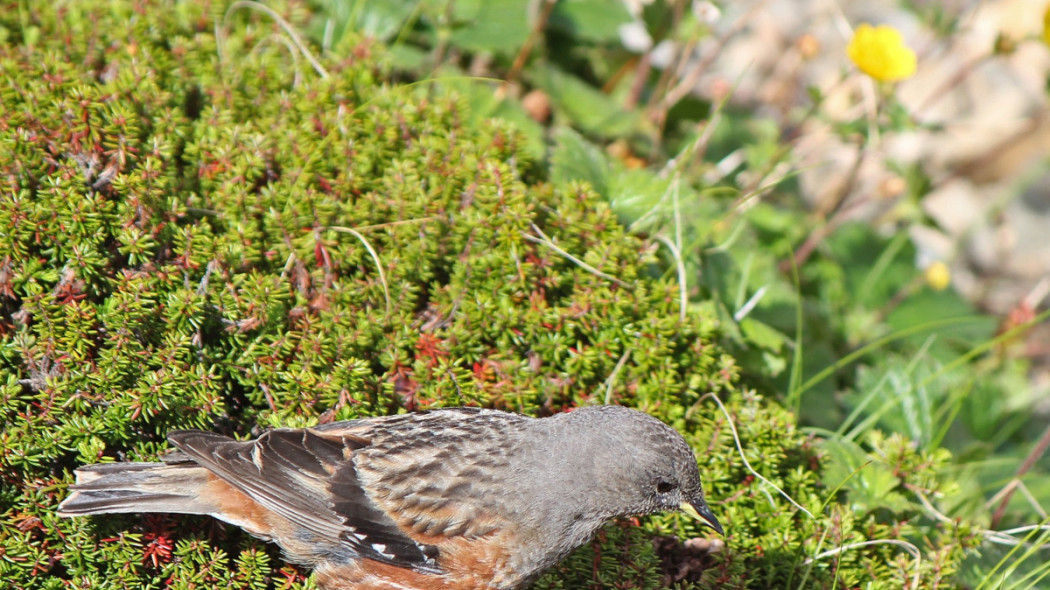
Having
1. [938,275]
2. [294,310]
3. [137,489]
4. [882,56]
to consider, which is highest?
[882,56]

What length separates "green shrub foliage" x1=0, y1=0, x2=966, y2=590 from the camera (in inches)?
123

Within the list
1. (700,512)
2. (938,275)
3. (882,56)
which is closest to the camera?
(700,512)

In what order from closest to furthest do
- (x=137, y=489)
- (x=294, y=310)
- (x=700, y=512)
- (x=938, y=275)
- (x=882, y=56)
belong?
(x=137, y=489) → (x=700, y=512) → (x=294, y=310) → (x=882, y=56) → (x=938, y=275)

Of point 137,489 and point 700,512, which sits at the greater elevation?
point 137,489

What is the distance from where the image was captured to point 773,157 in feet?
17.4

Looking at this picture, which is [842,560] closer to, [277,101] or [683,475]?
[683,475]

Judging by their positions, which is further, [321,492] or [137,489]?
[321,492]

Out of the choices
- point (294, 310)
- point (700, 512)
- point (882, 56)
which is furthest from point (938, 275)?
point (294, 310)

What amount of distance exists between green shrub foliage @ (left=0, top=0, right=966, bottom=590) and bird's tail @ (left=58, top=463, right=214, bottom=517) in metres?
0.10

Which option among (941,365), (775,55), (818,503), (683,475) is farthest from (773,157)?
(775,55)

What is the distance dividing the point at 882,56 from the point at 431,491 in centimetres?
332

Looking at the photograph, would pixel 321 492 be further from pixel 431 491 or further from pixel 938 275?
pixel 938 275

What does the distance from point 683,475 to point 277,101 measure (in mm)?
2601

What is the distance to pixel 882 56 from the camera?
4.66 meters
